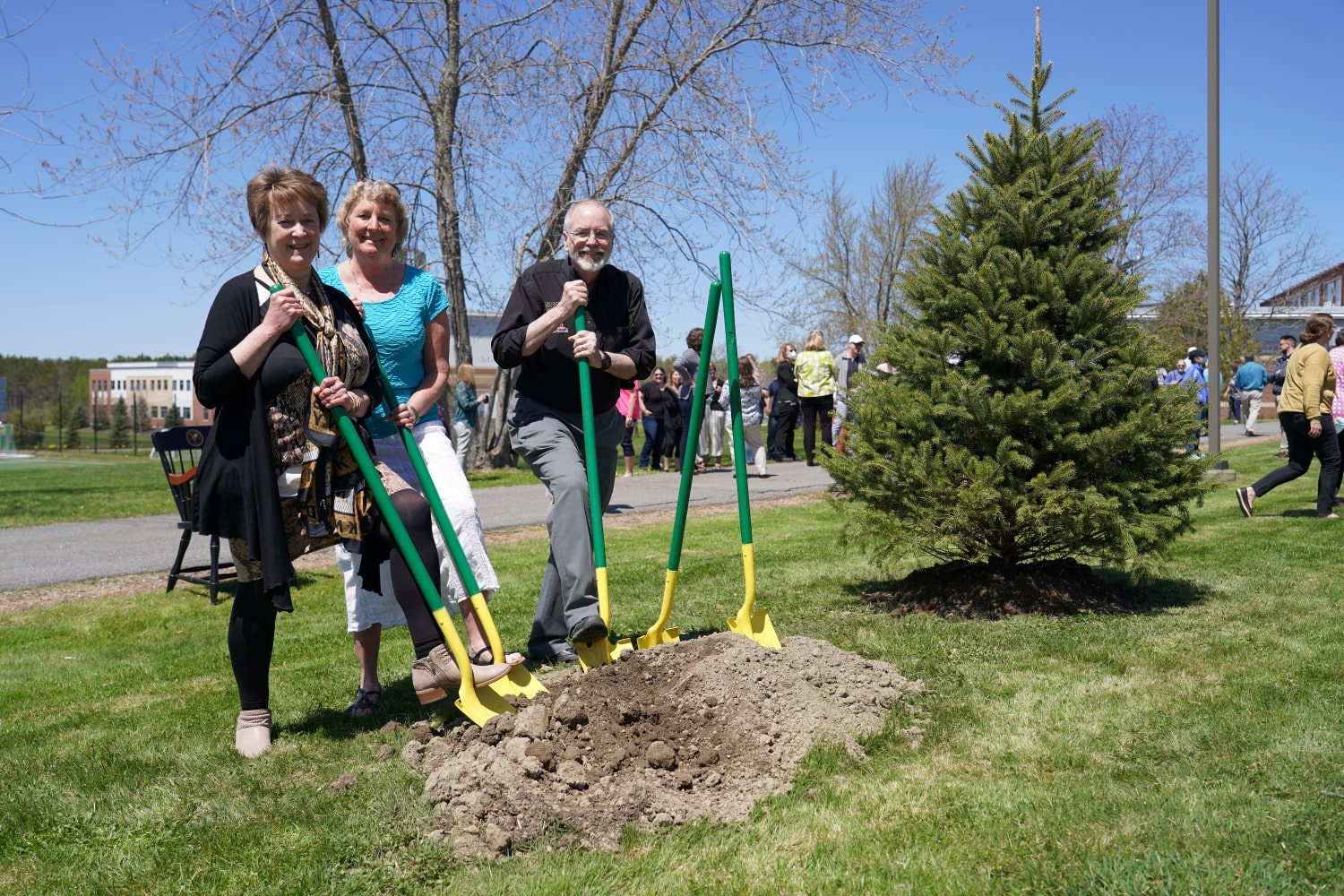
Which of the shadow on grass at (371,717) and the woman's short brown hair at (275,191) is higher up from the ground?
the woman's short brown hair at (275,191)

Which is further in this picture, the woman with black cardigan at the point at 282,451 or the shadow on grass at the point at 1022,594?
the shadow on grass at the point at 1022,594

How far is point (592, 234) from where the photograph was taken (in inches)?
185

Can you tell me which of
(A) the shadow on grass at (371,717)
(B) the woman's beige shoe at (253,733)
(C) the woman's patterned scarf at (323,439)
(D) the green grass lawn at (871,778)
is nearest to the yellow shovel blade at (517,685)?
(A) the shadow on grass at (371,717)

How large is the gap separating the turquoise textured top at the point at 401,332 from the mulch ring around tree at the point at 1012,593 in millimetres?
2957

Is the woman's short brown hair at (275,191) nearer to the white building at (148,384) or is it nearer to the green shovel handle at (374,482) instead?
the green shovel handle at (374,482)

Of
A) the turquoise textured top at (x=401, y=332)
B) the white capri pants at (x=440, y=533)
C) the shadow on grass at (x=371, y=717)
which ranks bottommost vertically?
the shadow on grass at (x=371, y=717)

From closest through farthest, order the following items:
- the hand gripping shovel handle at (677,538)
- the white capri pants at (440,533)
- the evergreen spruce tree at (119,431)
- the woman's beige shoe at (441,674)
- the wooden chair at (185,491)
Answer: the woman's beige shoe at (441,674) → the white capri pants at (440,533) → the hand gripping shovel handle at (677,538) → the wooden chair at (185,491) → the evergreen spruce tree at (119,431)

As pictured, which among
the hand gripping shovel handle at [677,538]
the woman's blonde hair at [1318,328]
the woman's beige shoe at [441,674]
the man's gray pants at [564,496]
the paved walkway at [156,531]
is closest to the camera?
the woman's beige shoe at [441,674]

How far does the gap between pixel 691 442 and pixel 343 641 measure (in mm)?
2473

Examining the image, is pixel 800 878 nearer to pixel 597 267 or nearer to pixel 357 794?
pixel 357 794

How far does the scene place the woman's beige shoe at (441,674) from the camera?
4.02m

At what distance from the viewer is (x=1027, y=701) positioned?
420 cm

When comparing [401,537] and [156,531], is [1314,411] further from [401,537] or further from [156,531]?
[156,531]

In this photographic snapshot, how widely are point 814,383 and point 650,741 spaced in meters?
13.1
